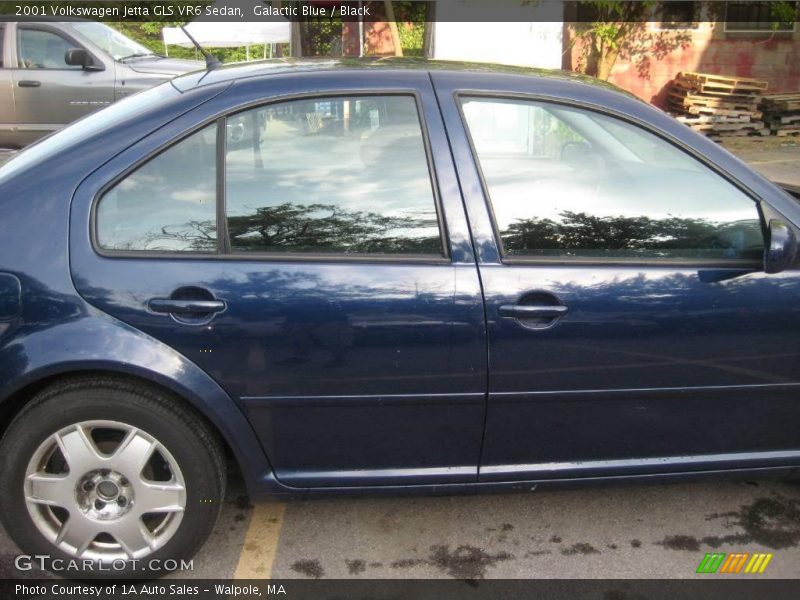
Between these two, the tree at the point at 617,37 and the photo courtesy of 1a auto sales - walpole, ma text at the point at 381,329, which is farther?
the tree at the point at 617,37

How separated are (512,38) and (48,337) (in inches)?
384

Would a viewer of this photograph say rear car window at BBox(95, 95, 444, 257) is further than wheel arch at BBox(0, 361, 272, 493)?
Yes

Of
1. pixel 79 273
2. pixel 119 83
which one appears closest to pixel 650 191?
pixel 79 273

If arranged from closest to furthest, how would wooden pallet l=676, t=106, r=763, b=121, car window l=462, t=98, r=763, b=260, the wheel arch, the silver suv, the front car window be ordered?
the wheel arch → car window l=462, t=98, r=763, b=260 → the silver suv → the front car window → wooden pallet l=676, t=106, r=763, b=121

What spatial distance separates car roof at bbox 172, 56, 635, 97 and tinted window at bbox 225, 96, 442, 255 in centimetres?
20

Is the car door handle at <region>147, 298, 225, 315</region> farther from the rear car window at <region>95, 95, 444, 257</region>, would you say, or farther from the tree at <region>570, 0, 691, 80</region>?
the tree at <region>570, 0, 691, 80</region>

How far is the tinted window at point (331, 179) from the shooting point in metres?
2.40

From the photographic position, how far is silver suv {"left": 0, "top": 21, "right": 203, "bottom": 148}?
8.98m

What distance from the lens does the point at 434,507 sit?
2.99 metres

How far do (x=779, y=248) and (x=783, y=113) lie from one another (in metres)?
10.8

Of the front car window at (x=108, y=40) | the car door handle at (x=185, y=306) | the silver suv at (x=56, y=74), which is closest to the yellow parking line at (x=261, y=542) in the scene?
the car door handle at (x=185, y=306)

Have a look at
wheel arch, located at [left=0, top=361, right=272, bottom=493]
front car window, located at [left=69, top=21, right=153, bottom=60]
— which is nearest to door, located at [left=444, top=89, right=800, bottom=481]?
wheel arch, located at [left=0, top=361, right=272, bottom=493]

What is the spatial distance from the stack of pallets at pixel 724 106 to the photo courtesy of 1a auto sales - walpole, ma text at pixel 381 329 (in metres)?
9.88

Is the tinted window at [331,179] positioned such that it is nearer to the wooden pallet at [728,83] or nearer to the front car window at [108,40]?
the front car window at [108,40]
